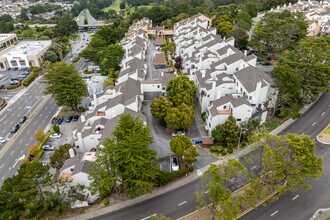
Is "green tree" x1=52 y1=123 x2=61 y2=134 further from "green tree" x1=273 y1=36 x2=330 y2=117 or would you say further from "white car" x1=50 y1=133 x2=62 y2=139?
"green tree" x1=273 y1=36 x2=330 y2=117

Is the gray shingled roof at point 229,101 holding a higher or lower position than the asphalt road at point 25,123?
higher

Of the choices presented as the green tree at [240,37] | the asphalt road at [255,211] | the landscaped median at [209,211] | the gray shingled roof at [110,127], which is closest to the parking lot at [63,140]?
the gray shingled roof at [110,127]

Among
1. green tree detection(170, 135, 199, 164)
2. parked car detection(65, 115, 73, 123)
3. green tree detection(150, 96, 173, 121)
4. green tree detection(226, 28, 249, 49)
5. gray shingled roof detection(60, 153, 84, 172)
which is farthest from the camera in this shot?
green tree detection(226, 28, 249, 49)

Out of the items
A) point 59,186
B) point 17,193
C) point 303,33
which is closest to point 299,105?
point 303,33

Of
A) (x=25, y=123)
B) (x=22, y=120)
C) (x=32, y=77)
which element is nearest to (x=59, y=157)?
(x=25, y=123)

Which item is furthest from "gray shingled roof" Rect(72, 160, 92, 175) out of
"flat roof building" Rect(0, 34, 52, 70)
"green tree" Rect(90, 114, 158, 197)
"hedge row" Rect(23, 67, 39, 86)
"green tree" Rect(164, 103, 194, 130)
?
"flat roof building" Rect(0, 34, 52, 70)

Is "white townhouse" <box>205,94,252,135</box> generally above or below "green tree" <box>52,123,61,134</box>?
above

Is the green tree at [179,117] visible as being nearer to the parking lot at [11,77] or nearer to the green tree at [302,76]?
the green tree at [302,76]
